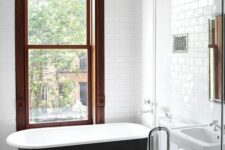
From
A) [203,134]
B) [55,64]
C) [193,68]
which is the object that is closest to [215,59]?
[193,68]

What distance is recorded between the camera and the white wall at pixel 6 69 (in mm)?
4152

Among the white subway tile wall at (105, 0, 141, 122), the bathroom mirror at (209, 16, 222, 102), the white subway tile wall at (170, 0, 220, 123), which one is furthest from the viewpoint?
the white subway tile wall at (105, 0, 141, 122)

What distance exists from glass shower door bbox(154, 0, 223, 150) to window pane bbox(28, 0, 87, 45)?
1.50 metres

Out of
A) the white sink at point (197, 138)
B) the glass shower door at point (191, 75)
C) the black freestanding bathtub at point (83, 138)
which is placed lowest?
the black freestanding bathtub at point (83, 138)

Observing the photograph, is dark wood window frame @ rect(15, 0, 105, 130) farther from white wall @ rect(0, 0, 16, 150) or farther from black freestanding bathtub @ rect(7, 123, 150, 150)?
black freestanding bathtub @ rect(7, 123, 150, 150)

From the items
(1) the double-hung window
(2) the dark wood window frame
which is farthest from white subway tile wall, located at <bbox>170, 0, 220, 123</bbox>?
(1) the double-hung window

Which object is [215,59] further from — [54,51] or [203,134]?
[54,51]

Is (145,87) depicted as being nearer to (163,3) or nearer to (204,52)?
(163,3)

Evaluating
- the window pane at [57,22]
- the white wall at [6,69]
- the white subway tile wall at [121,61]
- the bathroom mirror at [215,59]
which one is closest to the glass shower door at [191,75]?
the bathroom mirror at [215,59]

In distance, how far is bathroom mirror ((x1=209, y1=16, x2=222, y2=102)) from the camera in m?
2.22

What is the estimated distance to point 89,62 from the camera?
4691 mm

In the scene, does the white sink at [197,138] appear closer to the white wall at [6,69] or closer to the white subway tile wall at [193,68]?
the white subway tile wall at [193,68]

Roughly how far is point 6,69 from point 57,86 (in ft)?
2.48

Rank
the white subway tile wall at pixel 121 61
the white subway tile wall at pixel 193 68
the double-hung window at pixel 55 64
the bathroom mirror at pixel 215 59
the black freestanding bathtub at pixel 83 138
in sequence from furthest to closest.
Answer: the white subway tile wall at pixel 121 61
the double-hung window at pixel 55 64
the black freestanding bathtub at pixel 83 138
the white subway tile wall at pixel 193 68
the bathroom mirror at pixel 215 59
